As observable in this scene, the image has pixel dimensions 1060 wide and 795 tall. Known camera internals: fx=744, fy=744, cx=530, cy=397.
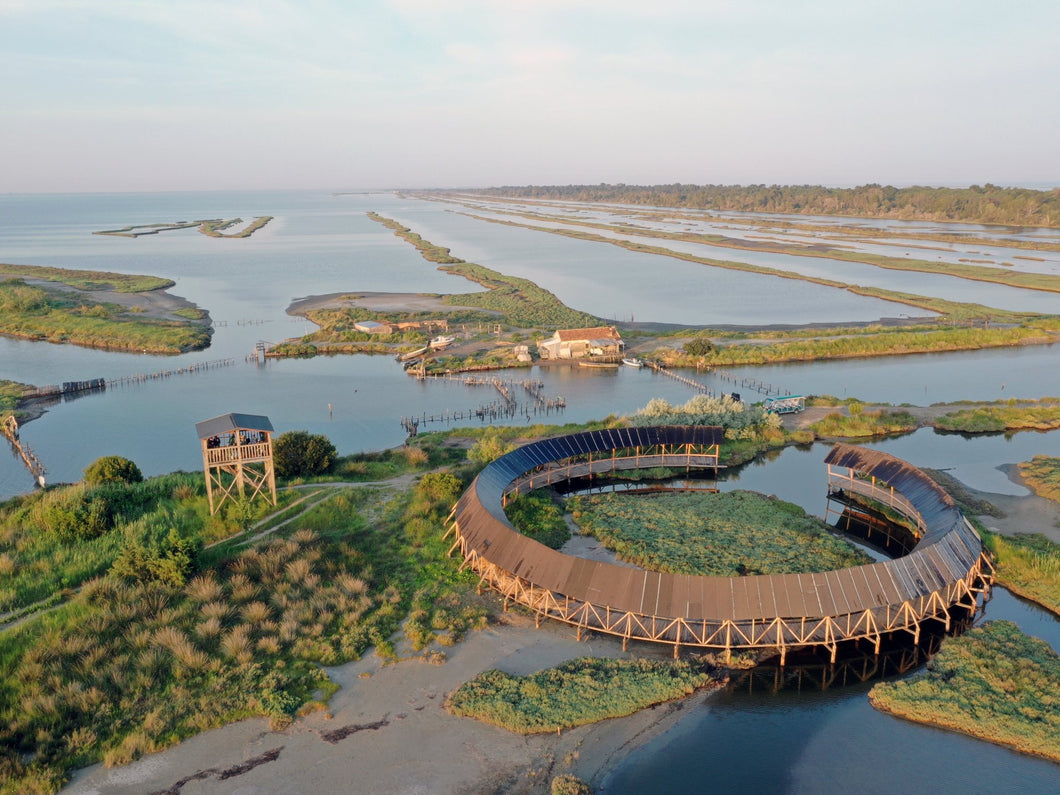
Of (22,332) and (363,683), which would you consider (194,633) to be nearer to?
(363,683)

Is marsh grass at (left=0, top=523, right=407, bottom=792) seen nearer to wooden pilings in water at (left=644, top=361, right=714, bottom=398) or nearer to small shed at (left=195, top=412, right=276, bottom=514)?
small shed at (left=195, top=412, right=276, bottom=514)

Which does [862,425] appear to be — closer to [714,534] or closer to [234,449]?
[714,534]

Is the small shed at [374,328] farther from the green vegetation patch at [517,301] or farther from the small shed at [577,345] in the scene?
the small shed at [577,345]

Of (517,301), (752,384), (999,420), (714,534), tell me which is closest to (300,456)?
(714,534)

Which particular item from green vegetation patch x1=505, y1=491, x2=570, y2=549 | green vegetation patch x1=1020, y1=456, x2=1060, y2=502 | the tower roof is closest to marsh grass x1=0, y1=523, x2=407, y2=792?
the tower roof

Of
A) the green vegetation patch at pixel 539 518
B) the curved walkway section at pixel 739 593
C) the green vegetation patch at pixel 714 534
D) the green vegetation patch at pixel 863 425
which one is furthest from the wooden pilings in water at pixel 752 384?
the curved walkway section at pixel 739 593
